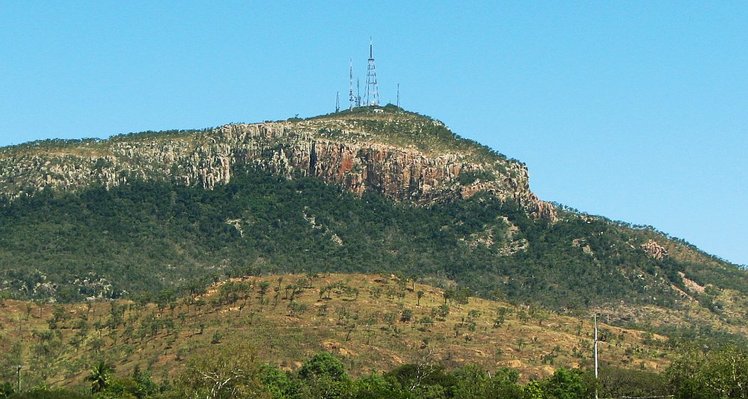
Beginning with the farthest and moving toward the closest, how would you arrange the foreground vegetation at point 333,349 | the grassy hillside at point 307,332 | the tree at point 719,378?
the grassy hillside at point 307,332 < the foreground vegetation at point 333,349 < the tree at point 719,378

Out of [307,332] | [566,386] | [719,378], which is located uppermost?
[307,332]

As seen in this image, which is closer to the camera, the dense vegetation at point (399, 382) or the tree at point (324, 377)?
the dense vegetation at point (399, 382)

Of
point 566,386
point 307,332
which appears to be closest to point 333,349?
point 307,332

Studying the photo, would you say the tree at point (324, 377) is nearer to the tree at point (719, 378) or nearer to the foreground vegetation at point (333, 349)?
the foreground vegetation at point (333, 349)

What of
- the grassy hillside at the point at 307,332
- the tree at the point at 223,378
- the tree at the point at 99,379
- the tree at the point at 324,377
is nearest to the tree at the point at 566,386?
the tree at the point at 324,377

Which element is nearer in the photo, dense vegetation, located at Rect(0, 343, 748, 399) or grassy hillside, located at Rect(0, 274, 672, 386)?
dense vegetation, located at Rect(0, 343, 748, 399)

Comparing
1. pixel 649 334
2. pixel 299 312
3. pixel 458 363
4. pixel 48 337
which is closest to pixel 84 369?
pixel 48 337

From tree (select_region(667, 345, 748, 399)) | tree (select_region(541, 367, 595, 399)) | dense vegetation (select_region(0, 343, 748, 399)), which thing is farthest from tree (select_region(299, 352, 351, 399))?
tree (select_region(667, 345, 748, 399))

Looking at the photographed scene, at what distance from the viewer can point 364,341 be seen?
16725 cm

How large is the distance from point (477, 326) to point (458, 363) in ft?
53.0

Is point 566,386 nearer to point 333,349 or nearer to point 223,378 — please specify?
point 223,378

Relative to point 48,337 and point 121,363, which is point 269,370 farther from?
point 48,337

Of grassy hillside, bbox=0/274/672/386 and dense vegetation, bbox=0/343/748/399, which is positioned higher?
grassy hillside, bbox=0/274/672/386

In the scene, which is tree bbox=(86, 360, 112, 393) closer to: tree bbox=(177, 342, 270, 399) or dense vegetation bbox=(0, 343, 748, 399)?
dense vegetation bbox=(0, 343, 748, 399)
